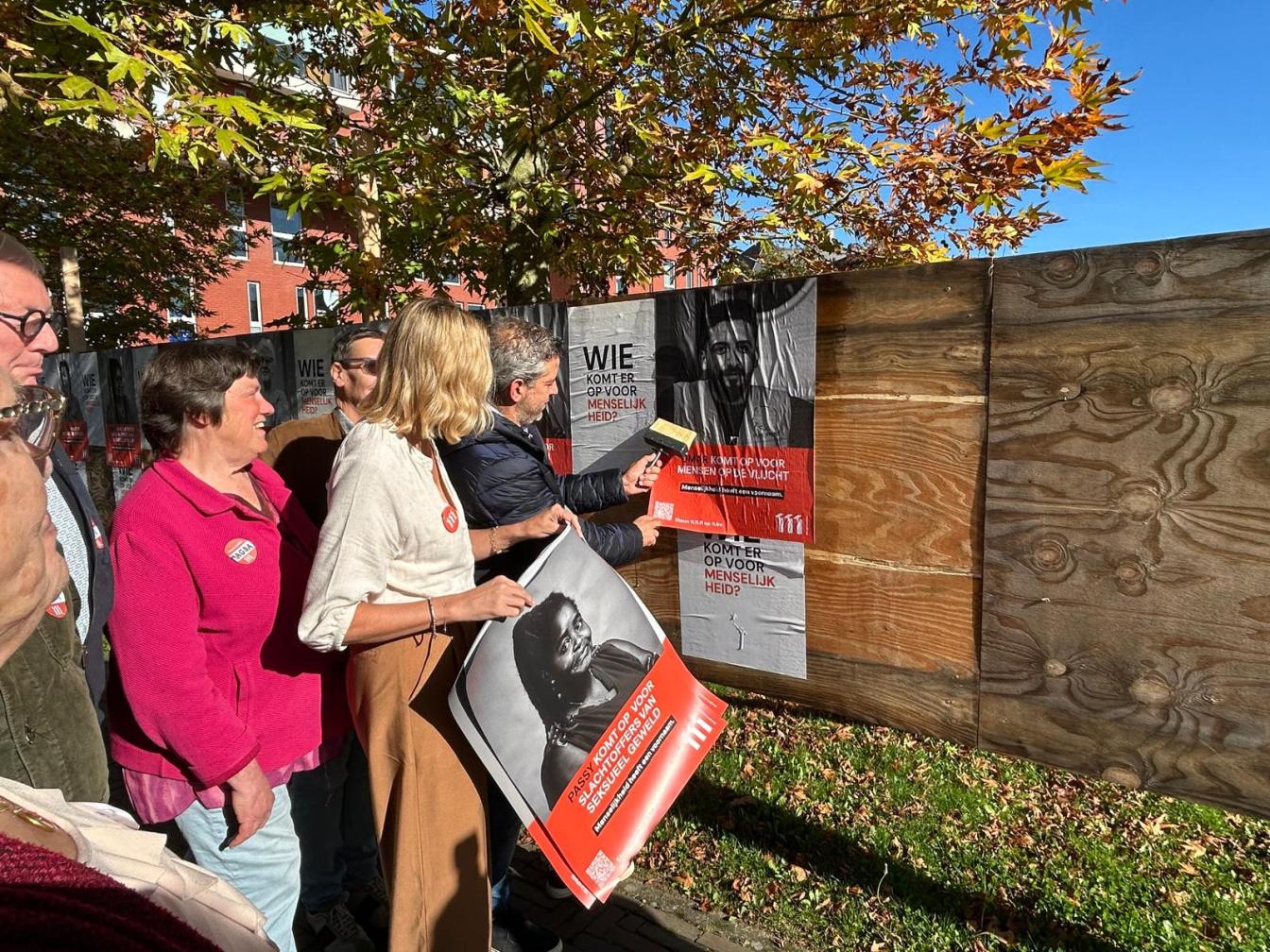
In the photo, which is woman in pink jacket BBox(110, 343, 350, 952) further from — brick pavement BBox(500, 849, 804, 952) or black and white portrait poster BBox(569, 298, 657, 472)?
black and white portrait poster BBox(569, 298, 657, 472)

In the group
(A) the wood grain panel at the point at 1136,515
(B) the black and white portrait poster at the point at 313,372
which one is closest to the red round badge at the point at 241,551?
(A) the wood grain panel at the point at 1136,515

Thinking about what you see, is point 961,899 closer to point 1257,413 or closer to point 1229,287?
point 1257,413

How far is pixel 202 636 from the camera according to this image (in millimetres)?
1968

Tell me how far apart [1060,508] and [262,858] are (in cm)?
243

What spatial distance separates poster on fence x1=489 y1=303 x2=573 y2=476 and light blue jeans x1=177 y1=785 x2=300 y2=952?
1.69m

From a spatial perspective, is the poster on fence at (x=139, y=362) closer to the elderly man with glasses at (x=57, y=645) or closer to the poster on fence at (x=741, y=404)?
the elderly man with glasses at (x=57, y=645)

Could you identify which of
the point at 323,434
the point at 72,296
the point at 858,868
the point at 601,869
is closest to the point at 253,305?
the point at 72,296

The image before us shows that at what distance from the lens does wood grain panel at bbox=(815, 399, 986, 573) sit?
2.20 m

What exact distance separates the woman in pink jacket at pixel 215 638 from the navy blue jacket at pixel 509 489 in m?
0.53

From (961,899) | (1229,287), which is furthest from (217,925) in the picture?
(961,899)

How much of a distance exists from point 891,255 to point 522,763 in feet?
15.0

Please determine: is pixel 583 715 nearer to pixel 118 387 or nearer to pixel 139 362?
pixel 139 362

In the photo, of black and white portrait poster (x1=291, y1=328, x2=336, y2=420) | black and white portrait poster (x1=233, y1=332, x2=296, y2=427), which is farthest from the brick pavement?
black and white portrait poster (x1=233, y1=332, x2=296, y2=427)

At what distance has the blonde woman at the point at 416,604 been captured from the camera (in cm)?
193
